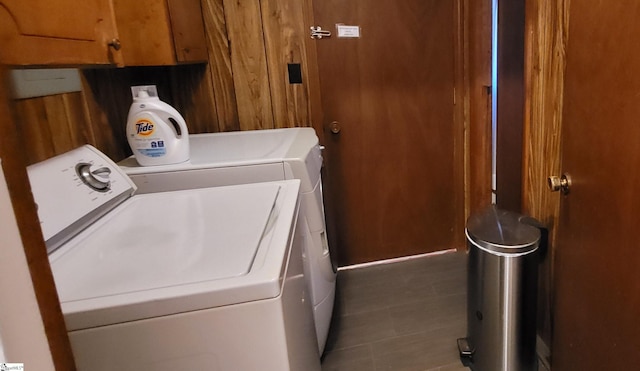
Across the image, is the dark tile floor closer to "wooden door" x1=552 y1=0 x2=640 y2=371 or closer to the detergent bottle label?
"wooden door" x1=552 y1=0 x2=640 y2=371

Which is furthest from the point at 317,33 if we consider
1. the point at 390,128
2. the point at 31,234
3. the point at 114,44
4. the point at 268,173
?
the point at 31,234

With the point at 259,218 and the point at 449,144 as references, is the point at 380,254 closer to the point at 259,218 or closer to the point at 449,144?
the point at 449,144

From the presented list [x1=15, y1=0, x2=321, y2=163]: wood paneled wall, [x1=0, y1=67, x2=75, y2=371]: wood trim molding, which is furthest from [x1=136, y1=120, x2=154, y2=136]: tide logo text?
[x1=0, y1=67, x2=75, y2=371]: wood trim molding

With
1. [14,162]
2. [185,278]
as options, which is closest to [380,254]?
[185,278]

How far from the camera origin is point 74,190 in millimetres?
1085

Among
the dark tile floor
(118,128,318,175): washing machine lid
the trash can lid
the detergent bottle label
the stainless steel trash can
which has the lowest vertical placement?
the dark tile floor

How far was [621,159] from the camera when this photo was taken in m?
1.07

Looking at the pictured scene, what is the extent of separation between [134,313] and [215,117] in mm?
1754

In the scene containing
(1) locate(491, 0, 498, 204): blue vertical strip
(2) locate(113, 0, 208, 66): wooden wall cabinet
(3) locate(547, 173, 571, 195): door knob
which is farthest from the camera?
(1) locate(491, 0, 498, 204): blue vertical strip

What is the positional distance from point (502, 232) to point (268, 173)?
92 centimetres

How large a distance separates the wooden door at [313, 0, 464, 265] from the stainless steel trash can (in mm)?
974

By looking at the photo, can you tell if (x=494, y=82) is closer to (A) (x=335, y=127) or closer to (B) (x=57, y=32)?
(A) (x=335, y=127)

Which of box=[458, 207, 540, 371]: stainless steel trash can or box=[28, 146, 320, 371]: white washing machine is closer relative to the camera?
box=[28, 146, 320, 371]: white washing machine

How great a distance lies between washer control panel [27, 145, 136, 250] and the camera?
0.96 m
